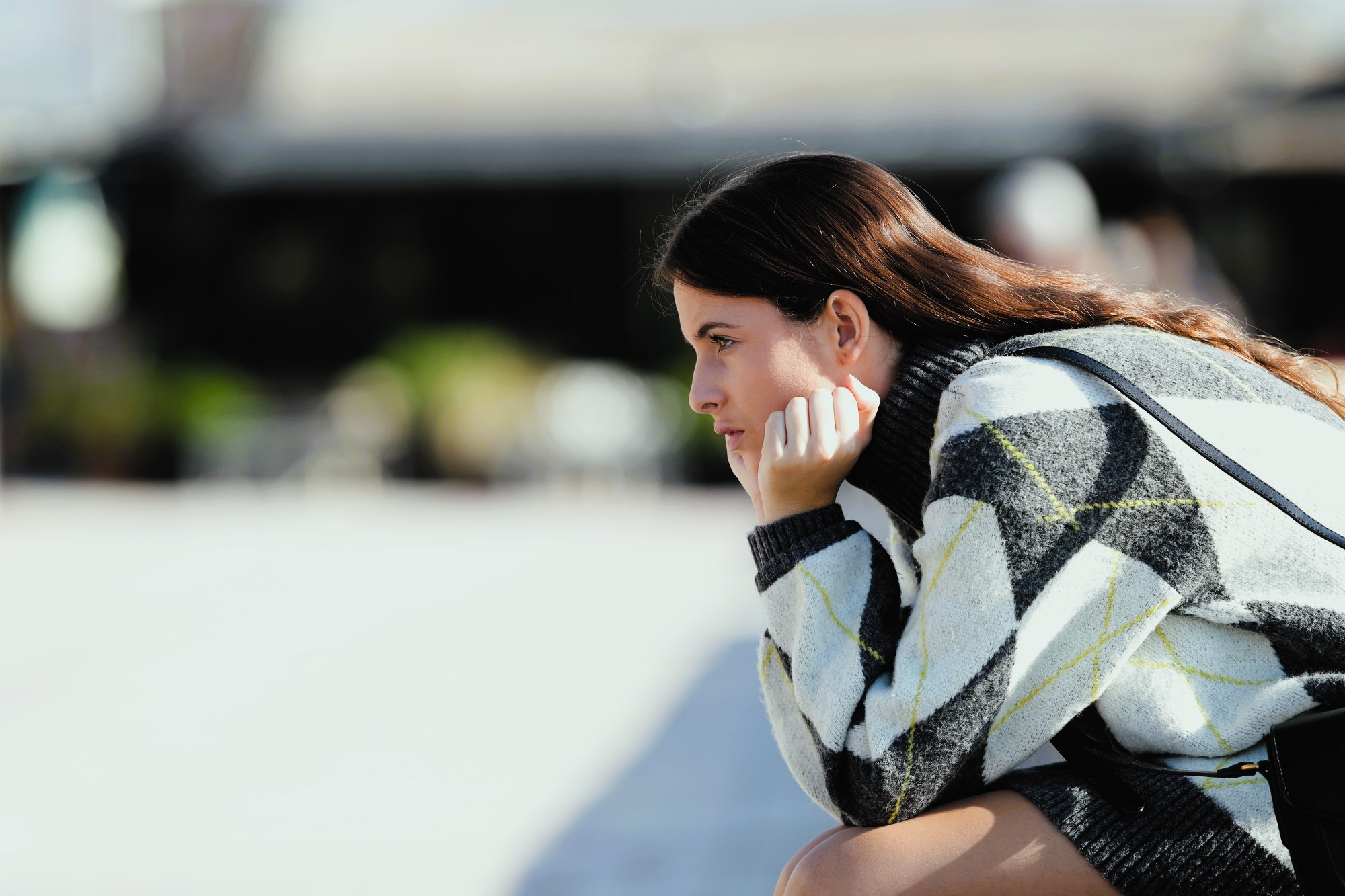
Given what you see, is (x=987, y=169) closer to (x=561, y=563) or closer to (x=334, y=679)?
(x=561, y=563)

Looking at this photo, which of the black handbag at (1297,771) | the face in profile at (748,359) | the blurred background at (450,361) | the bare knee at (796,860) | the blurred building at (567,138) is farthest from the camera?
the blurred building at (567,138)

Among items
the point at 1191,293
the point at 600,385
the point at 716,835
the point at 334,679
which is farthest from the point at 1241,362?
the point at 600,385

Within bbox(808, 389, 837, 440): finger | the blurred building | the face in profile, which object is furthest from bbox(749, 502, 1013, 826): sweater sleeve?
the blurred building

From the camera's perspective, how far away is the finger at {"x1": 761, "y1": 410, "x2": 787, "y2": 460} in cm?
180

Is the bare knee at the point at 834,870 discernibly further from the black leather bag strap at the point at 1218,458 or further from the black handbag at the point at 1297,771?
the black leather bag strap at the point at 1218,458

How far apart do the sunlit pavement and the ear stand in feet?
5.75

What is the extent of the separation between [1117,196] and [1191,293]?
700 centimetres

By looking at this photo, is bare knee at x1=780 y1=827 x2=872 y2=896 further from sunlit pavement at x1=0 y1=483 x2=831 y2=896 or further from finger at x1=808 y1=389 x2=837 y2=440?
sunlit pavement at x1=0 y1=483 x2=831 y2=896

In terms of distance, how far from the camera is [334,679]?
5.20 metres

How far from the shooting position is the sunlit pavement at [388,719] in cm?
347

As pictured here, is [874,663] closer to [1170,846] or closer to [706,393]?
[1170,846]

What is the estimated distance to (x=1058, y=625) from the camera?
1.59 meters

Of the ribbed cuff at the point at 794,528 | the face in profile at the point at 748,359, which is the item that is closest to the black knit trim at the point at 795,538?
the ribbed cuff at the point at 794,528

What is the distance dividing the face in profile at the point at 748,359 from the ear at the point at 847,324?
0.7 inches
